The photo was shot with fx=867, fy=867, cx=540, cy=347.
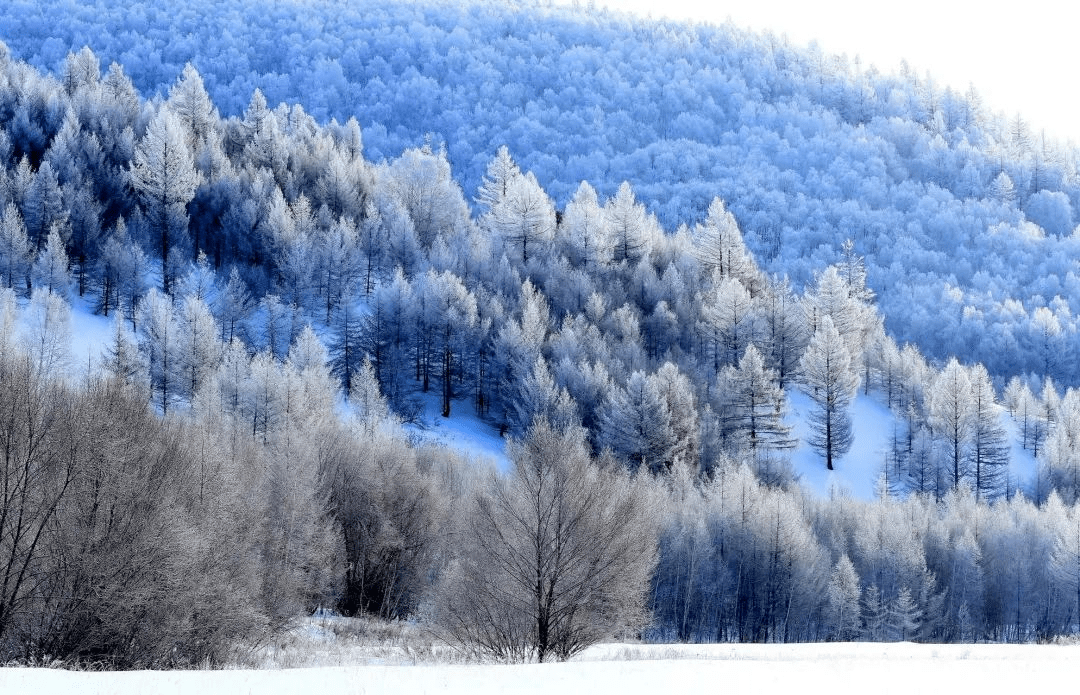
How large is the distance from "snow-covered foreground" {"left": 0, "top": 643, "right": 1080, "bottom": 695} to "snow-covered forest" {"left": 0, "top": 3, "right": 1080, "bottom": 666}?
10977mm

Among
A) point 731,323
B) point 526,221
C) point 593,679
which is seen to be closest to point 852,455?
point 731,323

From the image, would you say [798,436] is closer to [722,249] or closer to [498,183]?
[722,249]

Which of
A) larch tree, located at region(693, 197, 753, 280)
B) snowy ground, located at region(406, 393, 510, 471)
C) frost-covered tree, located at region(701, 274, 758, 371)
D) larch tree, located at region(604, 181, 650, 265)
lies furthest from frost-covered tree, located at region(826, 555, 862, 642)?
larch tree, located at region(604, 181, 650, 265)

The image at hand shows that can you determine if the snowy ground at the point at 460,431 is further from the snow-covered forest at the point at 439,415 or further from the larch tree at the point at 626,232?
the larch tree at the point at 626,232

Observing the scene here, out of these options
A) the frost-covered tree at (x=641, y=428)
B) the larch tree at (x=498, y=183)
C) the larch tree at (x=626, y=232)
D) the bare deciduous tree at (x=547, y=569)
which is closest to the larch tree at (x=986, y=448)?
the frost-covered tree at (x=641, y=428)

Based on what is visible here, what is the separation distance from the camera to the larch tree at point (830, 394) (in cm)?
7569

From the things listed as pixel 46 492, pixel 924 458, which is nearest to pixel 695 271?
pixel 924 458

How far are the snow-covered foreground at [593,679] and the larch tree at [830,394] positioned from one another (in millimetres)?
58479

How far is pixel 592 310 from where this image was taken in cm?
8488

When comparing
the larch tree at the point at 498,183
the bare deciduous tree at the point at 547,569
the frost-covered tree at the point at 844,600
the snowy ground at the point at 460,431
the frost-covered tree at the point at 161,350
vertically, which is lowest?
the frost-covered tree at the point at 844,600

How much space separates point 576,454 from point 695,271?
221 feet

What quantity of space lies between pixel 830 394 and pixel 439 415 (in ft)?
111

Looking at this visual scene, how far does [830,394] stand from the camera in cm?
7531

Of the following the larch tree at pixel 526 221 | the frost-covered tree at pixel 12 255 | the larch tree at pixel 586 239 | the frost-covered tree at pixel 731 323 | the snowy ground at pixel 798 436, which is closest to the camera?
the snowy ground at pixel 798 436
